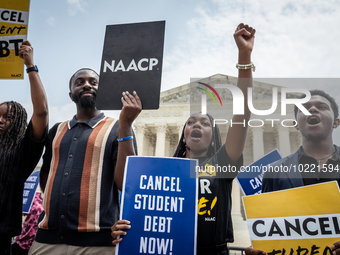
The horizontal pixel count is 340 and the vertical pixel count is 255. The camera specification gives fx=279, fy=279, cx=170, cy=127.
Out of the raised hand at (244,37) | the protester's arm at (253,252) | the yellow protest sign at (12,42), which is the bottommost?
the protester's arm at (253,252)

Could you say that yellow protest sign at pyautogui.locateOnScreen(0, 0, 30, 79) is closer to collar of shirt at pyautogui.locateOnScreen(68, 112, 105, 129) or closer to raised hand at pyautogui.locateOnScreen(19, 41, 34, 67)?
raised hand at pyautogui.locateOnScreen(19, 41, 34, 67)

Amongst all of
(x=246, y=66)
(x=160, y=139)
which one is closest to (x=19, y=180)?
(x=246, y=66)

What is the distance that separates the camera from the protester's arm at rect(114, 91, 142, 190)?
206cm

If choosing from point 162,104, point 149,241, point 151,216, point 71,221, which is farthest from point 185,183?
point 162,104

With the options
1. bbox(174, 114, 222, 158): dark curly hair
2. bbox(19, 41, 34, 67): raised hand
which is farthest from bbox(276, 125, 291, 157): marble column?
bbox(19, 41, 34, 67): raised hand

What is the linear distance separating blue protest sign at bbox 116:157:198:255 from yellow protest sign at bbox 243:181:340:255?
1.49 ft

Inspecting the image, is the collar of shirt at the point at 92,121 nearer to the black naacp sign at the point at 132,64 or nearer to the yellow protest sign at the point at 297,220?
the black naacp sign at the point at 132,64

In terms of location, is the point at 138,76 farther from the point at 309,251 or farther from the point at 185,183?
the point at 309,251

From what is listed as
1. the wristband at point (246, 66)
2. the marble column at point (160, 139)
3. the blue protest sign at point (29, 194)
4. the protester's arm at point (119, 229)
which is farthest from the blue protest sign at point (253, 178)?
the marble column at point (160, 139)

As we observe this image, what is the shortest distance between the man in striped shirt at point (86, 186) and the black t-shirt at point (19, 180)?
8.8 inches

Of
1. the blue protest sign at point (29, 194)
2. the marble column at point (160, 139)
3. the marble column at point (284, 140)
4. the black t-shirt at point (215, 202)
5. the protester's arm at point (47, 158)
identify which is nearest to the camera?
the black t-shirt at point (215, 202)

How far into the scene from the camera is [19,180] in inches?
102

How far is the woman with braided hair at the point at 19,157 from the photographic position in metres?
2.45

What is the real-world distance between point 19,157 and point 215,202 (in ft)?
6.05
